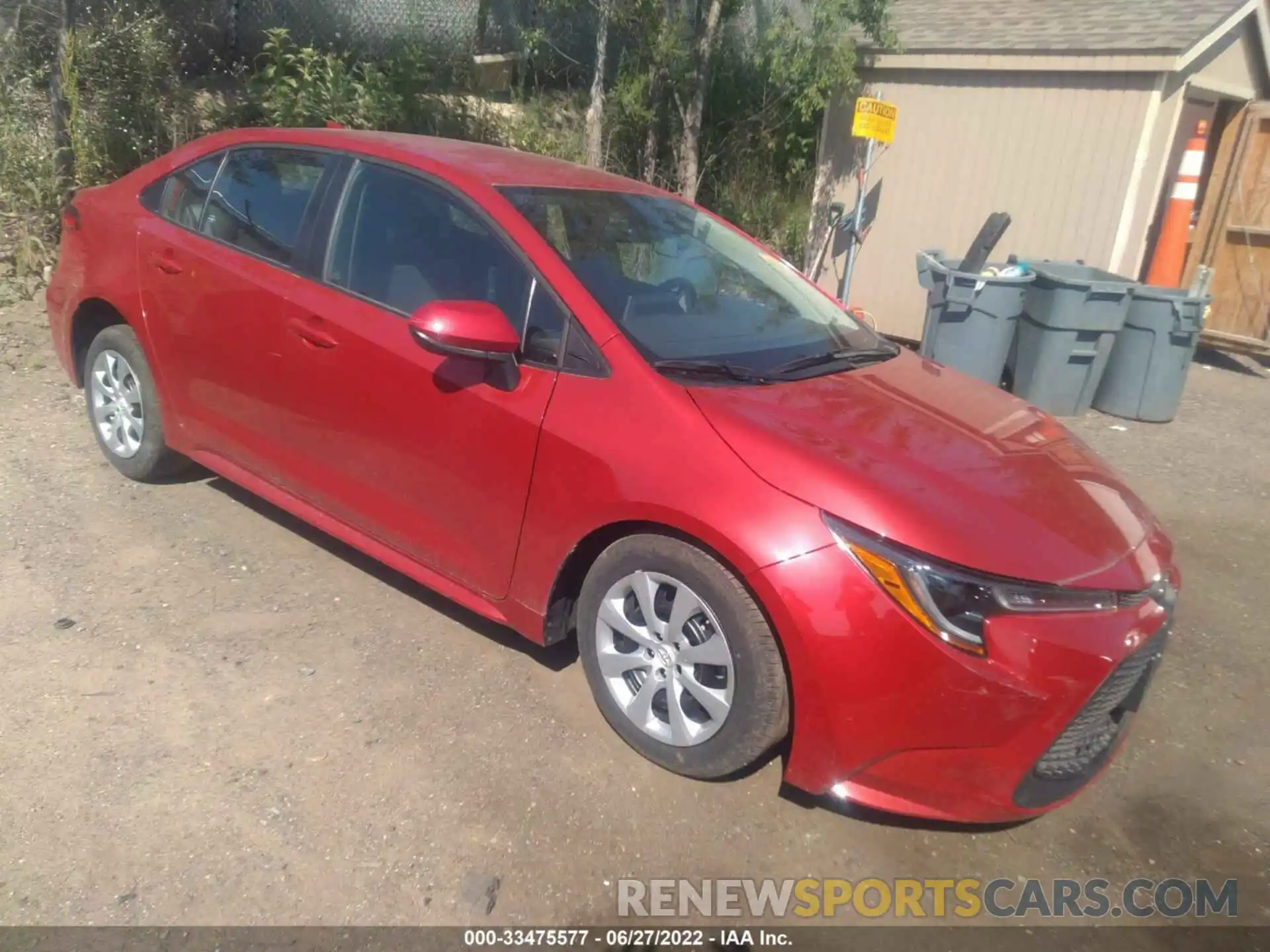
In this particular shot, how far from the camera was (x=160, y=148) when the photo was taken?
27.6ft

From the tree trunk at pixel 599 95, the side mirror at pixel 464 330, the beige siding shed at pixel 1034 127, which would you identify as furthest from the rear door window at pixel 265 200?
the beige siding shed at pixel 1034 127

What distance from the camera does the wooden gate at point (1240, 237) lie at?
947 centimetres

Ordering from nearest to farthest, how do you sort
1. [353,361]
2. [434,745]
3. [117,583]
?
[434,745], [353,361], [117,583]

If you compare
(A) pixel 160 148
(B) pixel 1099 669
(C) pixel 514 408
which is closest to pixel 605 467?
(C) pixel 514 408

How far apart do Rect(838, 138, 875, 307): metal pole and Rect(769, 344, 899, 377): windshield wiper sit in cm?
605

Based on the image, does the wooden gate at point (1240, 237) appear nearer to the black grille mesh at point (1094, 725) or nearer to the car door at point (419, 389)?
the black grille mesh at point (1094, 725)

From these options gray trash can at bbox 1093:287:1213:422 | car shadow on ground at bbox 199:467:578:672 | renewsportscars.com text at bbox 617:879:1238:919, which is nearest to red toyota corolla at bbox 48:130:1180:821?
renewsportscars.com text at bbox 617:879:1238:919

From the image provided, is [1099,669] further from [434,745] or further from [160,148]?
[160,148]

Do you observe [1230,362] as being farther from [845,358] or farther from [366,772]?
[366,772]

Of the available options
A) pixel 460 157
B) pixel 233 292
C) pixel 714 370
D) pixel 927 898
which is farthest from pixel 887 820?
pixel 233 292

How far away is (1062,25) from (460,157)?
286 inches

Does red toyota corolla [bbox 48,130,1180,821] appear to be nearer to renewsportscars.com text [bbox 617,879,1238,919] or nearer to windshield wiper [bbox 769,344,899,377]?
windshield wiper [bbox 769,344,899,377]

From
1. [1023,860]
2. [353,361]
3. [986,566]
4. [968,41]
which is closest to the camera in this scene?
[986,566]

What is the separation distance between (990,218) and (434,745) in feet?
21.9
